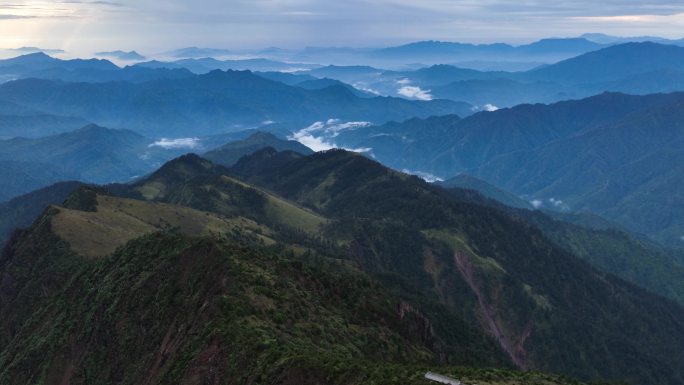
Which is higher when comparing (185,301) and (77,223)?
(185,301)

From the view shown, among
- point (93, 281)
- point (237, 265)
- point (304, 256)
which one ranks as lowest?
point (304, 256)

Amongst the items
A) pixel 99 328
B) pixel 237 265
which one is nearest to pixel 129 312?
pixel 99 328

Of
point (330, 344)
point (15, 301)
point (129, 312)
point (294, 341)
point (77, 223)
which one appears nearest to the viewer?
point (294, 341)

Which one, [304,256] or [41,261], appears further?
[304,256]

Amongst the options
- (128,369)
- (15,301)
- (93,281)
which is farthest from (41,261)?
(128,369)

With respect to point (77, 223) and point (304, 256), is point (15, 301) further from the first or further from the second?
point (304, 256)

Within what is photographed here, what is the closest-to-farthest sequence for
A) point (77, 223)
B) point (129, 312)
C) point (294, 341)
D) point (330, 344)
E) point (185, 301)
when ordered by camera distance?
point (294, 341) → point (330, 344) → point (185, 301) → point (129, 312) → point (77, 223)

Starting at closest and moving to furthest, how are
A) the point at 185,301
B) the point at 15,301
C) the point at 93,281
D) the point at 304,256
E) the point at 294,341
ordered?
the point at 294,341 → the point at 185,301 → the point at 93,281 → the point at 15,301 → the point at 304,256

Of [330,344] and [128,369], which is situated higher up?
[330,344]

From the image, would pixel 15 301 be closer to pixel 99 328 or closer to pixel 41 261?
pixel 41 261
